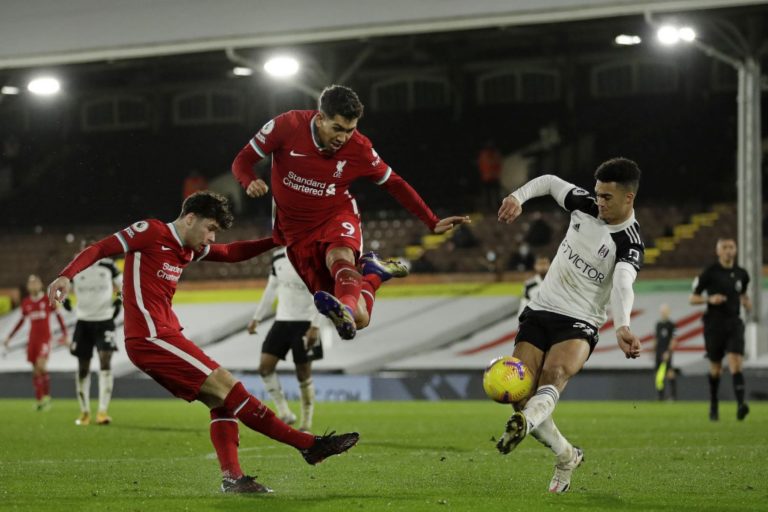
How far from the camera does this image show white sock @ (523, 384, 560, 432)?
7895 mm

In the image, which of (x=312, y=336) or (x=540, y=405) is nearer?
(x=540, y=405)

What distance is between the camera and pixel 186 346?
28.3ft

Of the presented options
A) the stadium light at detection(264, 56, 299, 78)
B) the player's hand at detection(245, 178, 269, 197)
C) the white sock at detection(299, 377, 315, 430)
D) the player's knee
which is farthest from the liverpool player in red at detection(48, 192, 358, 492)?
the stadium light at detection(264, 56, 299, 78)

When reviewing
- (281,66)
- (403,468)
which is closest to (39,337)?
(281,66)

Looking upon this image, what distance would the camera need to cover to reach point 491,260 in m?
33.2

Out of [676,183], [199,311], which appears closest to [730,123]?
[676,183]

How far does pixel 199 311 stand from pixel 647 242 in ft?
38.5

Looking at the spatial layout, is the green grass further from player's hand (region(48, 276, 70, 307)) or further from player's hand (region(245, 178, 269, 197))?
player's hand (region(245, 178, 269, 197))

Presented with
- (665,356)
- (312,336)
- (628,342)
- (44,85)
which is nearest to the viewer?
(628,342)

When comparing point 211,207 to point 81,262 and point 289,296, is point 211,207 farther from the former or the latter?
point 289,296

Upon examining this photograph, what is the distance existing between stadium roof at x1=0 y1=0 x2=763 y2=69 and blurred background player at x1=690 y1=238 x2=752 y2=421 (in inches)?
306

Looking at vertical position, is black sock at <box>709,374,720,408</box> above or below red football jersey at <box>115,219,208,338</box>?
below

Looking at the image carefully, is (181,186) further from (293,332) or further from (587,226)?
(587,226)

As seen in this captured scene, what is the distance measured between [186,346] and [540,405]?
7.67 feet
